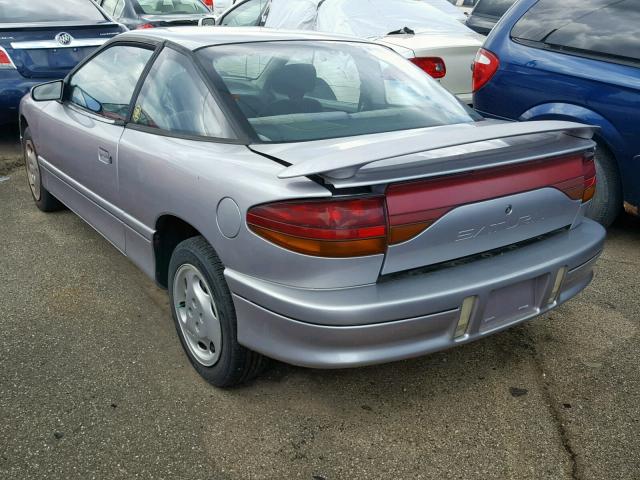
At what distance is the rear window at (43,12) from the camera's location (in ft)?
20.7

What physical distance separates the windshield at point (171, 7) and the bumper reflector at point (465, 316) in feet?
30.0

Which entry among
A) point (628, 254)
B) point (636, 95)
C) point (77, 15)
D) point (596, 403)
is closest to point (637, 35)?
point (636, 95)

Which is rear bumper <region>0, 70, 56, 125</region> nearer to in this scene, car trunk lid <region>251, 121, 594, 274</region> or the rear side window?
the rear side window

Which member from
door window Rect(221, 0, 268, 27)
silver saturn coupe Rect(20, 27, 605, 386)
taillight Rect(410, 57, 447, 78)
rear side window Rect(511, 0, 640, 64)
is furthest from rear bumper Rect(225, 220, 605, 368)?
door window Rect(221, 0, 268, 27)

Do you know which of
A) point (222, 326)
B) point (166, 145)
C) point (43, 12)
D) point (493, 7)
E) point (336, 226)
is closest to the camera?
point (336, 226)

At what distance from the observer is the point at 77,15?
654cm

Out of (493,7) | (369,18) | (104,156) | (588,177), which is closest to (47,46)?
(369,18)

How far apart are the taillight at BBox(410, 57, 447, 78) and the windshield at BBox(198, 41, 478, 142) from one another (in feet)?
7.37

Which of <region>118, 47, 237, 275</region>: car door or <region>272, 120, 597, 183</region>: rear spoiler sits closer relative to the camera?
<region>272, 120, 597, 183</region>: rear spoiler

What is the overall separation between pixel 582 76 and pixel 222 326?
9.63ft

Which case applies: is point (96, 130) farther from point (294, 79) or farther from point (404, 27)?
point (404, 27)

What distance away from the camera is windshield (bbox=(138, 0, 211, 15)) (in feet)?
33.4

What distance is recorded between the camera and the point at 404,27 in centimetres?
618

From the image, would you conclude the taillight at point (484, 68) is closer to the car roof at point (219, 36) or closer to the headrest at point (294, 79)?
the car roof at point (219, 36)
